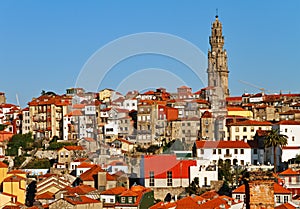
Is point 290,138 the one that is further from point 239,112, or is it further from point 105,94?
point 105,94

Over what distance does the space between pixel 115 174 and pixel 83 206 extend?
39.8ft

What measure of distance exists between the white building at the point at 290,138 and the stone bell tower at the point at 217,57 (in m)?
34.1

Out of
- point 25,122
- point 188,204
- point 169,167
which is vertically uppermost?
point 25,122

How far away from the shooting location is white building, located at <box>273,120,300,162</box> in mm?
52375

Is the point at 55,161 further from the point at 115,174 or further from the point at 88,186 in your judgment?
the point at 88,186

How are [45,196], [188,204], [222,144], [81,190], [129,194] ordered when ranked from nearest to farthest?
[188,204] → [129,194] → [81,190] → [45,196] → [222,144]

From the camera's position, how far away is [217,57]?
9231cm

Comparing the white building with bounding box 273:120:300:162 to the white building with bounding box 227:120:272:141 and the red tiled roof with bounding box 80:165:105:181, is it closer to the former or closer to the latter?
the white building with bounding box 227:120:272:141

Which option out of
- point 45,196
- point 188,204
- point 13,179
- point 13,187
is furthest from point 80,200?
point 13,179

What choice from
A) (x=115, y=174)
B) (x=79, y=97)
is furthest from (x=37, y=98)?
(x=115, y=174)

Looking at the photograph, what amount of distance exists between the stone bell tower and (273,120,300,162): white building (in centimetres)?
3408

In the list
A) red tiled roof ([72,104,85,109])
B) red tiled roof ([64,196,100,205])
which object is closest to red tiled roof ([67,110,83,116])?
red tiled roof ([72,104,85,109])

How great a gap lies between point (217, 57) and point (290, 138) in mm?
38185

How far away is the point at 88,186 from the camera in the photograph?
47125 millimetres
